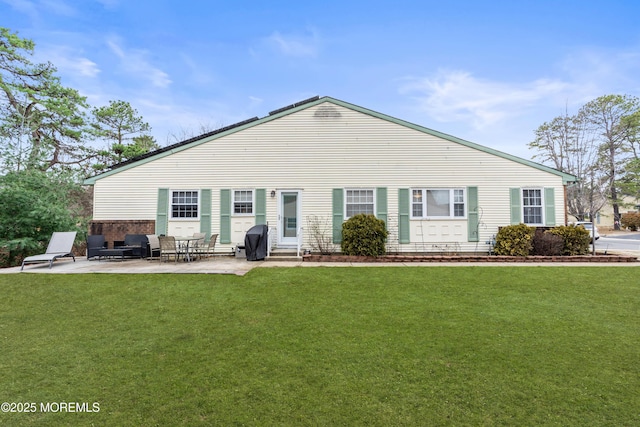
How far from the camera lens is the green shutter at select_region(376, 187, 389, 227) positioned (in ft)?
40.8

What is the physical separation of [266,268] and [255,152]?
219 inches

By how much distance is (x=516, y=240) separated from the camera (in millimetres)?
11289

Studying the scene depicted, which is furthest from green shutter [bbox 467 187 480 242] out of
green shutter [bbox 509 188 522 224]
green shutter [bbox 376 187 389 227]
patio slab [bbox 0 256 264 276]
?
patio slab [bbox 0 256 264 276]

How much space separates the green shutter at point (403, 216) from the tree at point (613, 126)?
2766 centimetres

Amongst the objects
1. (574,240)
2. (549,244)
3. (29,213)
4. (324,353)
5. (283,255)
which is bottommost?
(324,353)

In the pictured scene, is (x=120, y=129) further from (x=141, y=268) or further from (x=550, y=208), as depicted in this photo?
(x=550, y=208)

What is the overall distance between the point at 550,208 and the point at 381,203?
6.58 m

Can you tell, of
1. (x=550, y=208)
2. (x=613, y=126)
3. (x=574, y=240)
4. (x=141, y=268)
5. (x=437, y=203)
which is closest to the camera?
(x=141, y=268)

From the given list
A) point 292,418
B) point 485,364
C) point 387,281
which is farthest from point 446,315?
point 292,418

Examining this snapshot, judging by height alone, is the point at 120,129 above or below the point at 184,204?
above

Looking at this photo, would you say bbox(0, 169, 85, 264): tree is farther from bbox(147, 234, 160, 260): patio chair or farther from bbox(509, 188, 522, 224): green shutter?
bbox(509, 188, 522, 224): green shutter

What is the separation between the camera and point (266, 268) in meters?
9.06

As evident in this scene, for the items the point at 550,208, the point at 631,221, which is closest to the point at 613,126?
the point at 631,221

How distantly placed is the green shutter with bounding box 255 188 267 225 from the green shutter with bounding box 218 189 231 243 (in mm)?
1124
